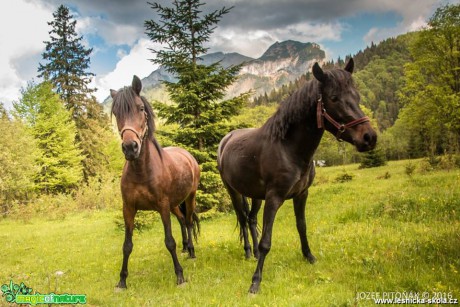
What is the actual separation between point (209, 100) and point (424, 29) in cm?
2503

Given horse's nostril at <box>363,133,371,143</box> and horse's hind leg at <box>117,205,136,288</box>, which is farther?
horse's hind leg at <box>117,205,136,288</box>

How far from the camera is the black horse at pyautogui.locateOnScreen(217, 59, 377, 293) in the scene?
3975mm

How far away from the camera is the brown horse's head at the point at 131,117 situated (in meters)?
4.50

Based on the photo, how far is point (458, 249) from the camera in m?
4.69

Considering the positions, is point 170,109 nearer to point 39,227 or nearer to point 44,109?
point 39,227

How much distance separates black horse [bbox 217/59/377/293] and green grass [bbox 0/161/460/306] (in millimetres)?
594

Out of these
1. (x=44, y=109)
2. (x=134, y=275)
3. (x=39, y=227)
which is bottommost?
(x=39, y=227)

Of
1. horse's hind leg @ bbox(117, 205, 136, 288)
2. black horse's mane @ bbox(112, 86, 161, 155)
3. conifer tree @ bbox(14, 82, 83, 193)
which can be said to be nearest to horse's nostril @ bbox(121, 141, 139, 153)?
black horse's mane @ bbox(112, 86, 161, 155)

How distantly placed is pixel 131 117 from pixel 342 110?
3.28 meters

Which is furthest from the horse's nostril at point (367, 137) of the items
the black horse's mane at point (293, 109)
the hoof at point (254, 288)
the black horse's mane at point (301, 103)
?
the hoof at point (254, 288)

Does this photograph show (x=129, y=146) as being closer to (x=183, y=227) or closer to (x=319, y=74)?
(x=319, y=74)

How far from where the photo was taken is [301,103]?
4.52 metres

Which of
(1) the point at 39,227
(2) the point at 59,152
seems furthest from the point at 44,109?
(1) the point at 39,227

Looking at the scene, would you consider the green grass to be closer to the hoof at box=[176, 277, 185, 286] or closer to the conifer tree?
the hoof at box=[176, 277, 185, 286]
